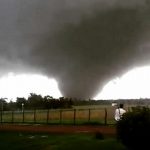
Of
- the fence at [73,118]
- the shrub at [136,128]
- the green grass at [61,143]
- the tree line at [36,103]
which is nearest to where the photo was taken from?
the shrub at [136,128]

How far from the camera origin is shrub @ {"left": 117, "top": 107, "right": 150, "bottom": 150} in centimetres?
2252

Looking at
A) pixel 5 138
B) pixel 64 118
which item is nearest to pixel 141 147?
pixel 5 138

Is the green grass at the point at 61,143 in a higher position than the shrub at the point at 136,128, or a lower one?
lower

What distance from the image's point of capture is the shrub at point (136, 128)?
2252 cm

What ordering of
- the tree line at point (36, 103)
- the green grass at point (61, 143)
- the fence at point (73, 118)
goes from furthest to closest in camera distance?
the tree line at point (36, 103) < the fence at point (73, 118) < the green grass at point (61, 143)

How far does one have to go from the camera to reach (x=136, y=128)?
22.5 m

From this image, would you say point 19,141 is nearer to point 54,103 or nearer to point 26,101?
point 54,103

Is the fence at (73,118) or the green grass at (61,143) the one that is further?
the fence at (73,118)

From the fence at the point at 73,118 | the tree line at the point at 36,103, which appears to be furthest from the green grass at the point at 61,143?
the tree line at the point at 36,103

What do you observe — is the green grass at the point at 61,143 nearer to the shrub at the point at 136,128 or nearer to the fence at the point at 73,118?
the shrub at the point at 136,128

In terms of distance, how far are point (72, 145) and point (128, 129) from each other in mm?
5354

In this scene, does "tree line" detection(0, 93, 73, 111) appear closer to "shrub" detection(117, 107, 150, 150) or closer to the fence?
the fence

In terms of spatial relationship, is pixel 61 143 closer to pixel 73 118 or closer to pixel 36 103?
pixel 73 118

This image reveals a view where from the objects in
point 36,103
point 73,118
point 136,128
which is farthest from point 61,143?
point 36,103
